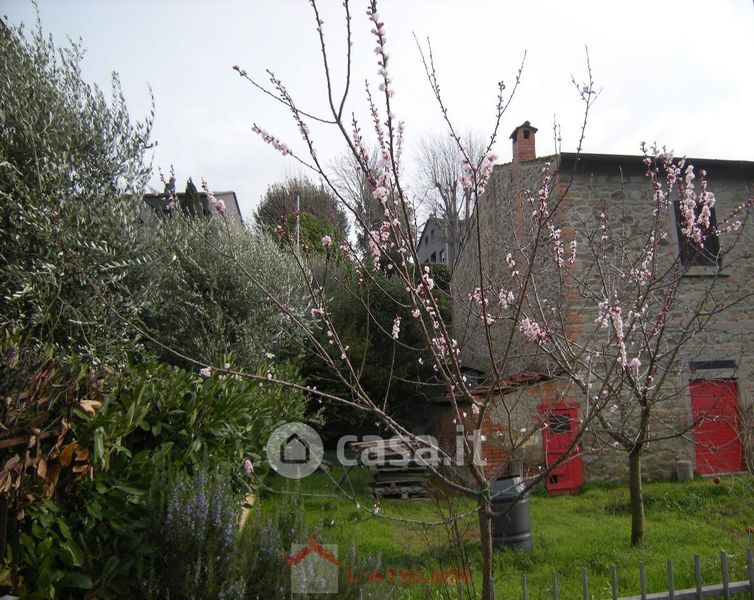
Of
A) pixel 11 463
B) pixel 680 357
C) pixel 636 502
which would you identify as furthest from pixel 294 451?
pixel 680 357

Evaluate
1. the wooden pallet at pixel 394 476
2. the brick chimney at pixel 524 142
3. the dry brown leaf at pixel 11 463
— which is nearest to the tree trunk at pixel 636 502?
the wooden pallet at pixel 394 476

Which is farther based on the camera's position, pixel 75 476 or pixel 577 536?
pixel 577 536

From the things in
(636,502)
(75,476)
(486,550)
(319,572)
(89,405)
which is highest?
(89,405)

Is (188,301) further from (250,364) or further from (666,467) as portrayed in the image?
(666,467)

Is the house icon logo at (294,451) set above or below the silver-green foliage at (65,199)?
below

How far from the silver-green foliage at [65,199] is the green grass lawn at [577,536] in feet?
8.63

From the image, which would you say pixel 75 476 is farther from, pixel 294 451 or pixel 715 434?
pixel 715 434

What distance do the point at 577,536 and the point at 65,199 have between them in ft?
21.3

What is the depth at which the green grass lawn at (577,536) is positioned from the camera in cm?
449

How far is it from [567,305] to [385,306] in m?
5.75

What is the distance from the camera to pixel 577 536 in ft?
20.1

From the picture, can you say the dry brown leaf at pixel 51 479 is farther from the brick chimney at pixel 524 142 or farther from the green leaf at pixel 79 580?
the brick chimney at pixel 524 142

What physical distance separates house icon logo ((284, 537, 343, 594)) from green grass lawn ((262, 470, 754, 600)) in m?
0.15

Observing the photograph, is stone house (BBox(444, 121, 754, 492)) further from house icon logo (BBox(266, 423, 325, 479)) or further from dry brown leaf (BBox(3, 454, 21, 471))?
dry brown leaf (BBox(3, 454, 21, 471))
